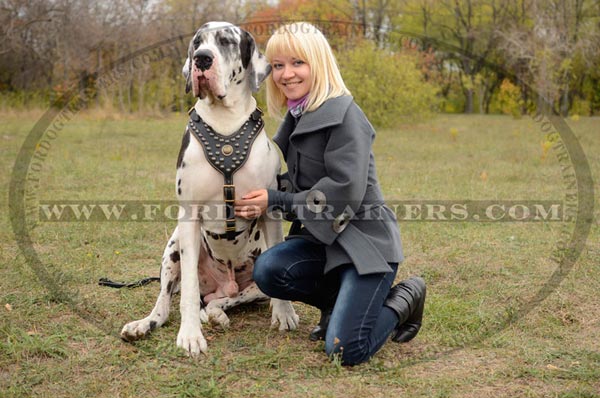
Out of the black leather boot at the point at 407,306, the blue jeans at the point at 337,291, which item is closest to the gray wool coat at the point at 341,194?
the blue jeans at the point at 337,291

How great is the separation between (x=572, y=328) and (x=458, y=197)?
3.83 m

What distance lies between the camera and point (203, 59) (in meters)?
2.88

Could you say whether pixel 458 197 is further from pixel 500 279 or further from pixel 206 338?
pixel 206 338

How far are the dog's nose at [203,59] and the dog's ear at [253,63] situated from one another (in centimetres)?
23

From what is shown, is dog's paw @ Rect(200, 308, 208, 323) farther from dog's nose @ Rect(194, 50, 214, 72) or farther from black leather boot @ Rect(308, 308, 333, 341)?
dog's nose @ Rect(194, 50, 214, 72)

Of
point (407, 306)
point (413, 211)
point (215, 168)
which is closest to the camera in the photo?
point (215, 168)

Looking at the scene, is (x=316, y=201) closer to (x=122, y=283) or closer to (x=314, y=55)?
(x=314, y=55)

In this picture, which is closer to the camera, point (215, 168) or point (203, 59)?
point (203, 59)

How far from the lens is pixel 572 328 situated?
3340 millimetres

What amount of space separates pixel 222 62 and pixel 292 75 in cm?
36

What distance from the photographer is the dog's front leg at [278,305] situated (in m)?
3.24

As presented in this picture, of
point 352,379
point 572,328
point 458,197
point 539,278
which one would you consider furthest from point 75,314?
point 458,197

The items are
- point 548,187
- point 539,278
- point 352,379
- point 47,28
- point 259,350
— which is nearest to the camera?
point 352,379
